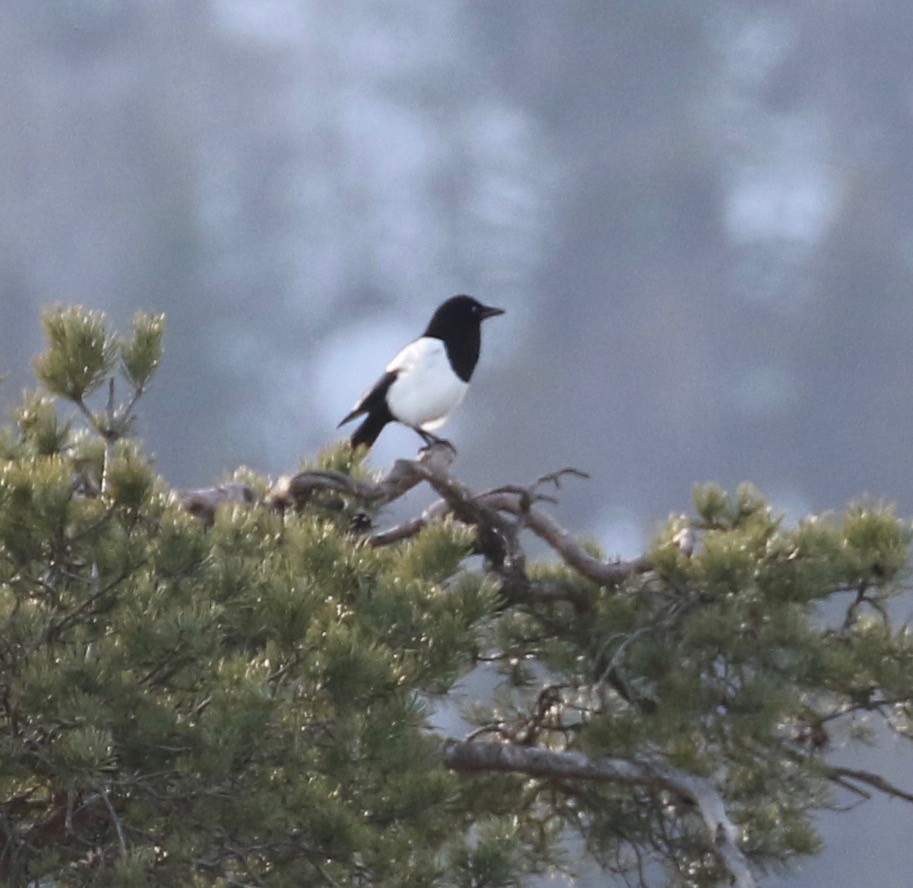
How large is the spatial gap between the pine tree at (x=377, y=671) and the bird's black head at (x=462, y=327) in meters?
1.37

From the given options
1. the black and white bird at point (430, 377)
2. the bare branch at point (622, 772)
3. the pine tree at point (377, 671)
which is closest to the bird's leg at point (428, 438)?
the black and white bird at point (430, 377)

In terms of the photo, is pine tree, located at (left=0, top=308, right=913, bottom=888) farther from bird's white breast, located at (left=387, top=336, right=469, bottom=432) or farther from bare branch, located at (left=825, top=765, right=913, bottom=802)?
bird's white breast, located at (left=387, top=336, right=469, bottom=432)

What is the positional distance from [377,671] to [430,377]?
2586mm

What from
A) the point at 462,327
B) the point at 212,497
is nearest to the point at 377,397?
the point at 462,327

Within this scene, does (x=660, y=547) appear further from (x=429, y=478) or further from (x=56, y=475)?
(x=56, y=475)

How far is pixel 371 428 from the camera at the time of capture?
4648 mm

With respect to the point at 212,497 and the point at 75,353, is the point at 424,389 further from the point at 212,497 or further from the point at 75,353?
the point at 75,353

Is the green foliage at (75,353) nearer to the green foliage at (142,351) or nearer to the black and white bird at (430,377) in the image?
the green foliage at (142,351)

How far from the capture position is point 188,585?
2078 mm

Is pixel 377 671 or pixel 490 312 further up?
pixel 490 312

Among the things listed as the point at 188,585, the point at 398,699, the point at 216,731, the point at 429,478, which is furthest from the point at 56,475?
the point at 429,478

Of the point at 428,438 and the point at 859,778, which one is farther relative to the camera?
the point at 428,438

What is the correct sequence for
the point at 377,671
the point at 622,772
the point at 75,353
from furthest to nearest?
the point at 622,772 < the point at 75,353 < the point at 377,671

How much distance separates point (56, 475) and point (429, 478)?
1220 millimetres
